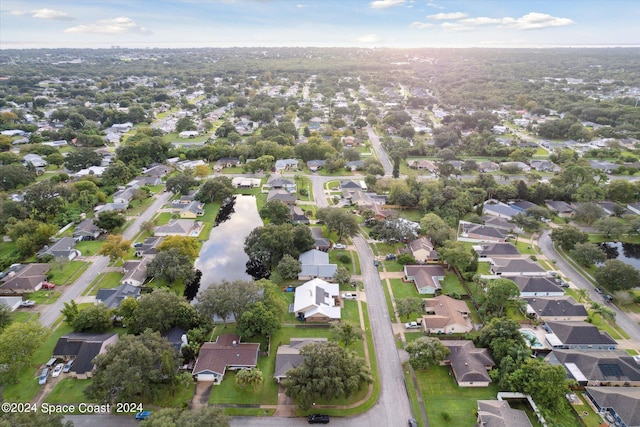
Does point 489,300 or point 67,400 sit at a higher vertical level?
point 489,300

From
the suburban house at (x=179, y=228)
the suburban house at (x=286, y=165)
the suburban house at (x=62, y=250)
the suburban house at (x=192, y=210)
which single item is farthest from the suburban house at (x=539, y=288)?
the suburban house at (x=62, y=250)

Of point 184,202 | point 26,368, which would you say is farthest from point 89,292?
point 184,202

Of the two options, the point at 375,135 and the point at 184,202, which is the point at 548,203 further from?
the point at 184,202

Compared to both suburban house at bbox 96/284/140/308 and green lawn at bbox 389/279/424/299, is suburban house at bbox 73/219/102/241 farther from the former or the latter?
green lawn at bbox 389/279/424/299

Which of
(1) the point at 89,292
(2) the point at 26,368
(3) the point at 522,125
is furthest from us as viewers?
(3) the point at 522,125

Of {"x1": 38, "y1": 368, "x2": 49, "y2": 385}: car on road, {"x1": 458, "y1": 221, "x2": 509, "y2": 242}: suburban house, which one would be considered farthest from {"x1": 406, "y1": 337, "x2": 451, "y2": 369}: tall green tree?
{"x1": 38, "y1": 368, "x2": 49, "y2": 385}: car on road

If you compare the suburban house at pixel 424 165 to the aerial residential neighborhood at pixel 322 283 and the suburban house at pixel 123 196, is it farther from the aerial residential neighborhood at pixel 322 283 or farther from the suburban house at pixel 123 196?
the suburban house at pixel 123 196
